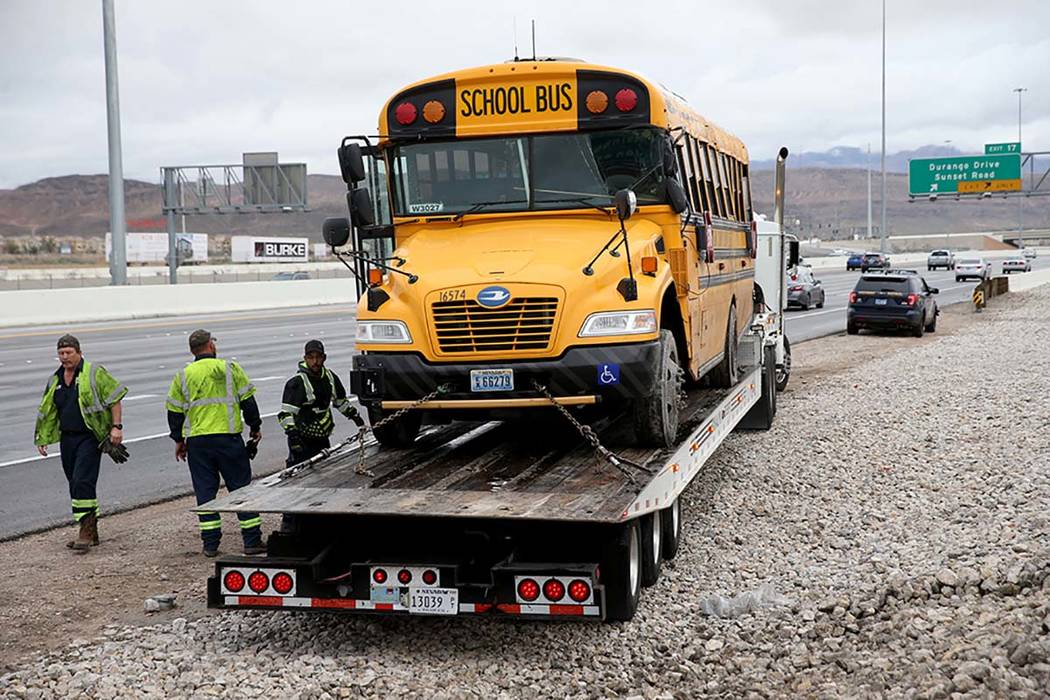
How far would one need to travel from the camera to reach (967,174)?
2694 inches

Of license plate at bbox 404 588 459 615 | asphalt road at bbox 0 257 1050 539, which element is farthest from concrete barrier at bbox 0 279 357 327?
license plate at bbox 404 588 459 615

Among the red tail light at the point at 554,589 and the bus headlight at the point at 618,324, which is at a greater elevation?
the bus headlight at the point at 618,324

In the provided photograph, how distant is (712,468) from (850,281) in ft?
189

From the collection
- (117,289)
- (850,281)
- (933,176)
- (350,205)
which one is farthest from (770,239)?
(933,176)

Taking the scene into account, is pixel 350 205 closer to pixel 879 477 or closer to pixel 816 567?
pixel 816 567

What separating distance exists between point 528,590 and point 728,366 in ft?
19.7

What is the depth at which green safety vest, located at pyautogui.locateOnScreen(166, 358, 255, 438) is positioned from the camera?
339 inches

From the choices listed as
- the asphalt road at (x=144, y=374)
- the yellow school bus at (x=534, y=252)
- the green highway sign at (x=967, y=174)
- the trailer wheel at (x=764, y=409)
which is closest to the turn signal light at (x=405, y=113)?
the yellow school bus at (x=534, y=252)

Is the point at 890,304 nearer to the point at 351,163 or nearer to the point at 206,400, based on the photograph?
the point at 351,163

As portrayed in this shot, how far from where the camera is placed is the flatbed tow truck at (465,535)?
6.34 meters

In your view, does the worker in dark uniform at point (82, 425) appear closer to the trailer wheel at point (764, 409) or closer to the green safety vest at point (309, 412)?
the green safety vest at point (309, 412)

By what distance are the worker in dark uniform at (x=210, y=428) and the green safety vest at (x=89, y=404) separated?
735 millimetres

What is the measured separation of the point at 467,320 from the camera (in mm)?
7652

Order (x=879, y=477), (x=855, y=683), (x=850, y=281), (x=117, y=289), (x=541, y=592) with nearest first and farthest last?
1. (x=855, y=683)
2. (x=541, y=592)
3. (x=879, y=477)
4. (x=117, y=289)
5. (x=850, y=281)
